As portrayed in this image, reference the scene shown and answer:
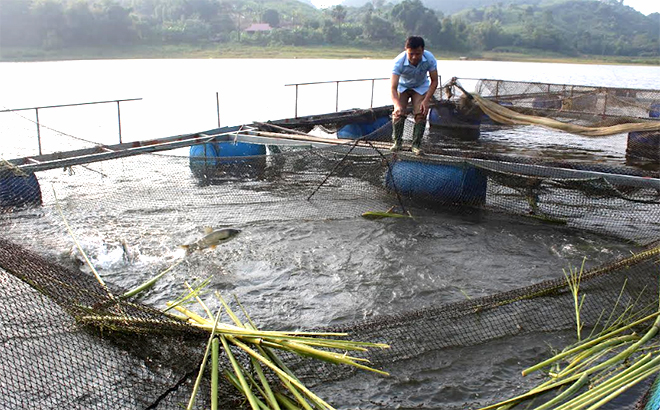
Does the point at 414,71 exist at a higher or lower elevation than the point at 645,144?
higher

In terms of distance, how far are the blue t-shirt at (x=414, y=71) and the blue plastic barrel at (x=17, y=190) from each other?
5.97 m

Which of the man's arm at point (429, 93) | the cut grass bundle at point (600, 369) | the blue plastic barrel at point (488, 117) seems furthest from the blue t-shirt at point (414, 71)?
the blue plastic barrel at point (488, 117)

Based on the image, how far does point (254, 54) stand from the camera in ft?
241

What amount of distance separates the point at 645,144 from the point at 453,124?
582cm

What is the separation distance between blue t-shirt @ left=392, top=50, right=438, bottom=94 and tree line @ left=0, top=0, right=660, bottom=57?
197ft

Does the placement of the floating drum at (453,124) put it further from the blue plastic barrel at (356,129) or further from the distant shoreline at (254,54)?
the distant shoreline at (254,54)

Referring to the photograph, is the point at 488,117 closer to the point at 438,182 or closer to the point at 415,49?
the point at 415,49

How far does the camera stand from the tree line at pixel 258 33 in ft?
201

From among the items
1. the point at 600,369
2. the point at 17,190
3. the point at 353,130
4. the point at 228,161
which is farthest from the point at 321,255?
the point at 353,130

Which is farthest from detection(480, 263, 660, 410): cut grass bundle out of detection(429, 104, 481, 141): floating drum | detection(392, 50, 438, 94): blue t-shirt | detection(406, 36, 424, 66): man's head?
detection(429, 104, 481, 141): floating drum

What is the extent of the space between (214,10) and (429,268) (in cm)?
9732

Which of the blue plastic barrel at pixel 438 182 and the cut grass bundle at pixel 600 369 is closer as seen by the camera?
the cut grass bundle at pixel 600 369

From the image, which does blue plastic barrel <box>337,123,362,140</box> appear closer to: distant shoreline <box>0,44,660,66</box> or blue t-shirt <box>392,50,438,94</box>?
blue t-shirt <box>392,50,438,94</box>

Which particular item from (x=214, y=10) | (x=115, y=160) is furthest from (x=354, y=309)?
(x=214, y=10)
